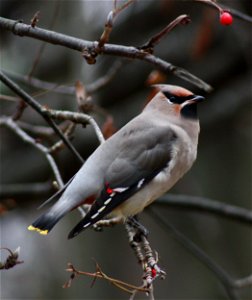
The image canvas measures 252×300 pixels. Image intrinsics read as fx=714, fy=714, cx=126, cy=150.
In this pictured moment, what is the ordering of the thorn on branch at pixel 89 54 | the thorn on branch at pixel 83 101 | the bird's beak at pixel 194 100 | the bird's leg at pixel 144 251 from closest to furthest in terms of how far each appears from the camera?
the bird's leg at pixel 144 251
the thorn on branch at pixel 89 54
the thorn on branch at pixel 83 101
the bird's beak at pixel 194 100

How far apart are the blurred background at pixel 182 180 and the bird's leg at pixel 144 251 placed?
2.93 m

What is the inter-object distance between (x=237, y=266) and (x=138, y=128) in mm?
3582

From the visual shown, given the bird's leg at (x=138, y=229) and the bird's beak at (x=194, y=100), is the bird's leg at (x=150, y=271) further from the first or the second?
the bird's beak at (x=194, y=100)

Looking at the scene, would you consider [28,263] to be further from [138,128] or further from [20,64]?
[138,128]

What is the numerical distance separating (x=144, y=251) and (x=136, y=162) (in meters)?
0.68

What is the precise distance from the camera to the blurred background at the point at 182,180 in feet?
21.7

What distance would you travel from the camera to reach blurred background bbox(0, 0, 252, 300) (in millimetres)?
6617

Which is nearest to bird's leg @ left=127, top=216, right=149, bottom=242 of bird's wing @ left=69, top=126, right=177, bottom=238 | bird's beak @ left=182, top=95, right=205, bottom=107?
bird's wing @ left=69, top=126, right=177, bottom=238

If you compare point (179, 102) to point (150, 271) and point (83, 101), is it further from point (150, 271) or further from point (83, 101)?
point (150, 271)

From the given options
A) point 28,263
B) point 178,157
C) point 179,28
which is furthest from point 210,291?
point 178,157

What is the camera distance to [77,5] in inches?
249

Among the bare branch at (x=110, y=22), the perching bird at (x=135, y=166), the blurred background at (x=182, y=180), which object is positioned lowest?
the blurred background at (x=182, y=180)

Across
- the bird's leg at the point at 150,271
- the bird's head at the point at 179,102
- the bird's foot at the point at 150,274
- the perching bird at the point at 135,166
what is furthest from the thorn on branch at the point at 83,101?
the bird's foot at the point at 150,274

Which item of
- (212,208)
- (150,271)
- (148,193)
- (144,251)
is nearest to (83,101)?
(148,193)
